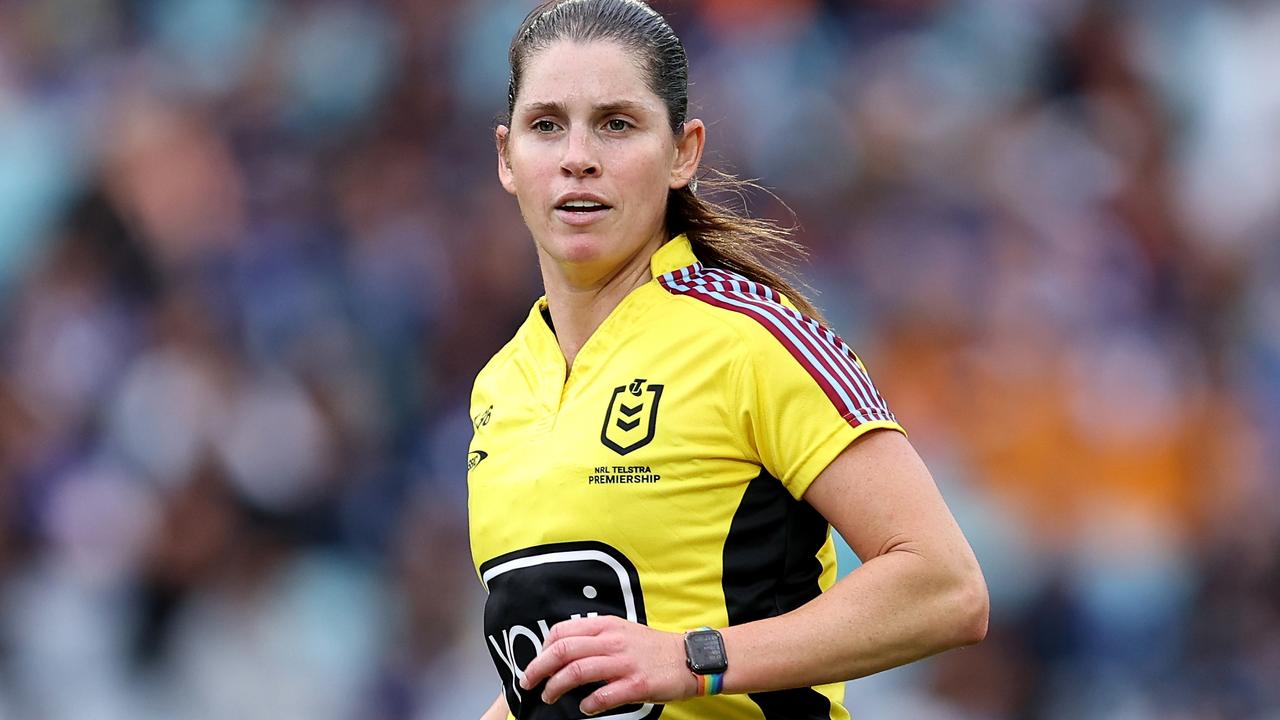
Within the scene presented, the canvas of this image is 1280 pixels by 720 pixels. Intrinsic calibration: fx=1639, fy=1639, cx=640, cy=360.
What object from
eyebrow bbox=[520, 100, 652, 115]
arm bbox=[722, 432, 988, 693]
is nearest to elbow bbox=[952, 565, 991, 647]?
arm bbox=[722, 432, 988, 693]

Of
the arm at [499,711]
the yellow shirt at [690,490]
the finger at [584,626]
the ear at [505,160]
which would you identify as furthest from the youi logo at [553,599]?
the ear at [505,160]

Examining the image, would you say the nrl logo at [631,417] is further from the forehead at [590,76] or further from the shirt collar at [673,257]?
the forehead at [590,76]

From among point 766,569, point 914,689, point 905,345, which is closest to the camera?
point 766,569

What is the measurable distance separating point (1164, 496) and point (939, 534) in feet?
13.6

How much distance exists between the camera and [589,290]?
2.95 metres

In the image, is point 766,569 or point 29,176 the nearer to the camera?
point 766,569

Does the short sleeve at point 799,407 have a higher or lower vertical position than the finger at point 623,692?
higher

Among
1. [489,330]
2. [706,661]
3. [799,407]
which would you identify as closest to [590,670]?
[706,661]

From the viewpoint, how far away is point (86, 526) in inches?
258

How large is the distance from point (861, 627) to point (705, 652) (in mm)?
238

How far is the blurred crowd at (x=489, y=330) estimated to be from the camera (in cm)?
627

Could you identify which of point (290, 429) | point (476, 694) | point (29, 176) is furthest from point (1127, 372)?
point (29, 176)

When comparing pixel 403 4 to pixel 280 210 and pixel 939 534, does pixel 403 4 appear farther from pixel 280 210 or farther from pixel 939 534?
pixel 939 534

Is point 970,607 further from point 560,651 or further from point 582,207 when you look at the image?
point 582,207
